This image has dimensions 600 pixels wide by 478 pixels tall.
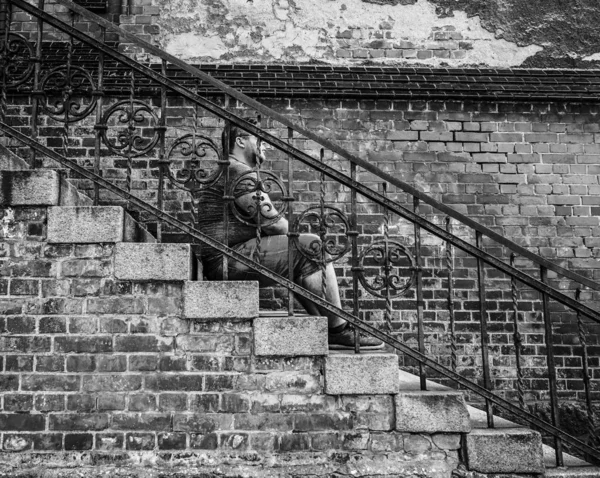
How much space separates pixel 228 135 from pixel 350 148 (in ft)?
9.65

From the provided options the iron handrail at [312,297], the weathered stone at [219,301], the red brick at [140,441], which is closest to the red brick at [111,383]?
the red brick at [140,441]

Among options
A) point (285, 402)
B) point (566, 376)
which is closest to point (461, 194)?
point (566, 376)

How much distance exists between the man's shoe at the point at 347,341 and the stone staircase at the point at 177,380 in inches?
16.2

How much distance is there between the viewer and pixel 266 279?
402cm

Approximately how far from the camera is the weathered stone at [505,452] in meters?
3.67

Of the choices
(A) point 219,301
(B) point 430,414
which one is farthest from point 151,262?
(B) point 430,414

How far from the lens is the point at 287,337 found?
3.73 metres

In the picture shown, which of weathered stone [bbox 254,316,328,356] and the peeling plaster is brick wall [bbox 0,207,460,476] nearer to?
weathered stone [bbox 254,316,328,356]

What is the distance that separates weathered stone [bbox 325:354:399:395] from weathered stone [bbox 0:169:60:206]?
216 centimetres

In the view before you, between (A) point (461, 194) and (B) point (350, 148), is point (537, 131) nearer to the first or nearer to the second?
(A) point (461, 194)

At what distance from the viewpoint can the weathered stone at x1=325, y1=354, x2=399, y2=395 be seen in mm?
3705

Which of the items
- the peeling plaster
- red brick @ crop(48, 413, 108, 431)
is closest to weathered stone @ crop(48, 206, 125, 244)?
red brick @ crop(48, 413, 108, 431)

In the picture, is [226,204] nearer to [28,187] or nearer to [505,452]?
[28,187]

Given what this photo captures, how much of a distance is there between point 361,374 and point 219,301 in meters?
1.05
